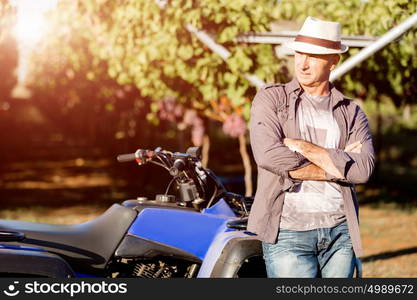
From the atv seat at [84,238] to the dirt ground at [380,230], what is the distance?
16.5 feet

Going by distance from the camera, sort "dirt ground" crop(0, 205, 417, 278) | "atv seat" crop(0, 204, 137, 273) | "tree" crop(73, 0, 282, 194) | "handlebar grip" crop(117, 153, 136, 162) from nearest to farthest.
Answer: "atv seat" crop(0, 204, 137, 273)
"handlebar grip" crop(117, 153, 136, 162)
"tree" crop(73, 0, 282, 194)
"dirt ground" crop(0, 205, 417, 278)

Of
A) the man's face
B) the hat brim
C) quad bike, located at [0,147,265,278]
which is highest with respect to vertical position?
the hat brim

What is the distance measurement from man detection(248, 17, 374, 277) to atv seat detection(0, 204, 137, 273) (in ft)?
2.62

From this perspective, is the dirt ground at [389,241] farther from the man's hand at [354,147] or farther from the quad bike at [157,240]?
the man's hand at [354,147]

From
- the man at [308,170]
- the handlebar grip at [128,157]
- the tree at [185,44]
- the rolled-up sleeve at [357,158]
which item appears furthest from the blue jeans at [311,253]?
the tree at [185,44]

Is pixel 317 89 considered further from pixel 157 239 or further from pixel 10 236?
pixel 10 236

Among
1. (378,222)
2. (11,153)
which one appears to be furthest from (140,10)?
(11,153)

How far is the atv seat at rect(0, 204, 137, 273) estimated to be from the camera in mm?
4027

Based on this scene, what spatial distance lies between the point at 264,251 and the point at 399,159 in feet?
98.4

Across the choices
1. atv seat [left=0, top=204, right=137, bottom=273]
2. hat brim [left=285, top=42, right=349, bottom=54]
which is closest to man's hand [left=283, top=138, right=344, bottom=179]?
hat brim [left=285, top=42, right=349, bottom=54]

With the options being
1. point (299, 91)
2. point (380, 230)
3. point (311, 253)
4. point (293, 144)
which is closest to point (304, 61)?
point (299, 91)

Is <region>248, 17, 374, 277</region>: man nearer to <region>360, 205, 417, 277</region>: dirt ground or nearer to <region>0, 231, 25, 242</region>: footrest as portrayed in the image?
<region>0, 231, 25, 242</region>: footrest

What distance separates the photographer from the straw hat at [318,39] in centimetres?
391

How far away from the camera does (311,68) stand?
155 inches
